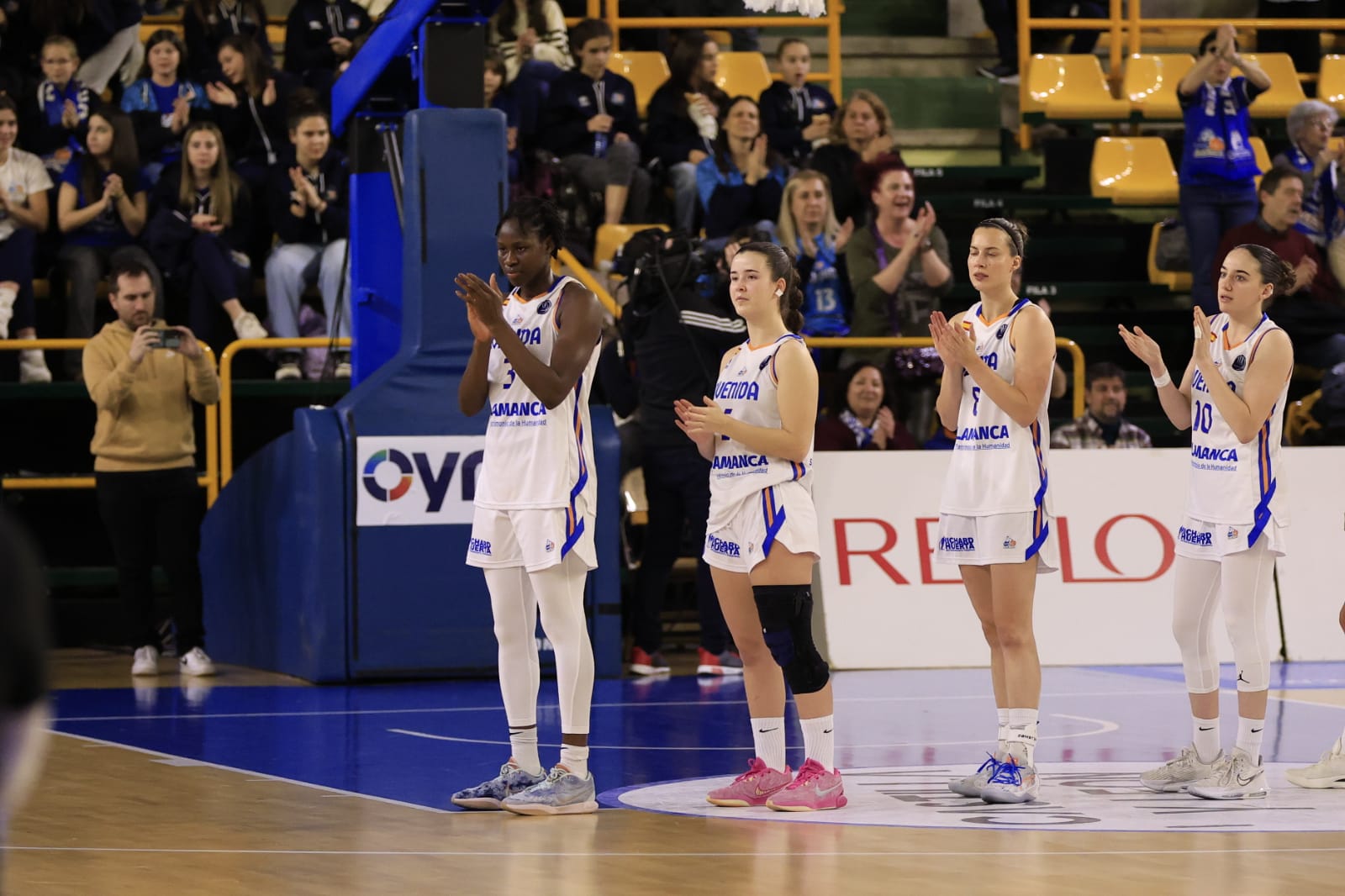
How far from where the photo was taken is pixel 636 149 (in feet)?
45.2

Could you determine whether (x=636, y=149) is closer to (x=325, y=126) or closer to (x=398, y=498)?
(x=325, y=126)

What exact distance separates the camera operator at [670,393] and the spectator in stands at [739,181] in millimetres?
2647

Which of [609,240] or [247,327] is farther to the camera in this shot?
[609,240]

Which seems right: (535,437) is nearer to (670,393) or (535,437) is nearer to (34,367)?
(670,393)

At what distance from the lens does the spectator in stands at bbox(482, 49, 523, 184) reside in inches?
516

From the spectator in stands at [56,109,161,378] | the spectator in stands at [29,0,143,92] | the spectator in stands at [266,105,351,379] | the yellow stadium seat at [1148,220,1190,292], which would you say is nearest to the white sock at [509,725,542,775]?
the spectator in stands at [266,105,351,379]

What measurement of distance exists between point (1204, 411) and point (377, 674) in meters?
4.87

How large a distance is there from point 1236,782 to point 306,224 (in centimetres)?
805

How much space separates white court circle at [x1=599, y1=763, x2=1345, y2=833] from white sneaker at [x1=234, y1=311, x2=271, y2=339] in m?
6.36

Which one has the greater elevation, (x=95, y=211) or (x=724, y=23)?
(x=724, y=23)

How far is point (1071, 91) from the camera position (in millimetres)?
16328

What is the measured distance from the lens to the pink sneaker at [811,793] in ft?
21.1

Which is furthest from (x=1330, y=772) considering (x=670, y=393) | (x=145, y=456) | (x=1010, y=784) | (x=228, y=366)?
(x=228, y=366)

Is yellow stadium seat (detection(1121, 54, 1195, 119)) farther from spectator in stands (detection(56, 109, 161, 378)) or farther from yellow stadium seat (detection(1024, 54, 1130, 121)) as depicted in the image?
spectator in stands (detection(56, 109, 161, 378))
